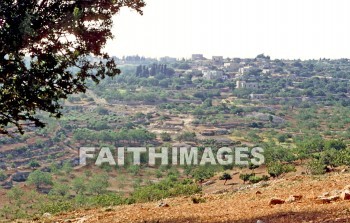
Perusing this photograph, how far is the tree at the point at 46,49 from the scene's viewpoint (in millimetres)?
6855

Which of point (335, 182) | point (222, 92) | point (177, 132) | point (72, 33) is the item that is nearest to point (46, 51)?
point (72, 33)

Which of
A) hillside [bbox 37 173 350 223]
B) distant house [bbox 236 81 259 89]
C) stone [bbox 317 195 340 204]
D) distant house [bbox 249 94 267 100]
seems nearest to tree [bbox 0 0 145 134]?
hillside [bbox 37 173 350 223]

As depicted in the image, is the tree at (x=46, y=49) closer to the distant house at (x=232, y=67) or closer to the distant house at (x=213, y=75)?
the distant house at (x=213, y=75)

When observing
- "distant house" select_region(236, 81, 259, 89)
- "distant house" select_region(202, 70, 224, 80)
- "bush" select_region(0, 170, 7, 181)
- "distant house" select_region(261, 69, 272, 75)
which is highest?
"distant house" select_region(261, 69, 272, 75)

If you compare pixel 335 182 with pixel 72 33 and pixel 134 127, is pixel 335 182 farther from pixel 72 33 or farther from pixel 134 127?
pixel 134 127

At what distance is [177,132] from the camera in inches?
2970

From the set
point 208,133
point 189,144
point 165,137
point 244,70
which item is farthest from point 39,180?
point 244,70

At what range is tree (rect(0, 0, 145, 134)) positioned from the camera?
6855 mm

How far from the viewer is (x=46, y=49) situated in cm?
771

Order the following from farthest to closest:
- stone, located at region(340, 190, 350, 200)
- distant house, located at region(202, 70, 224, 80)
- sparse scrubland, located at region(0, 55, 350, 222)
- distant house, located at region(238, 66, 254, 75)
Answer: distant house, located at region(238, 66, 254, 75) < distant house, located at region(202, 70, 224, 80) < sparse scrubland, located at region(0, 55, 350, 222) < stone, located at region(340, 190, 350, 200)

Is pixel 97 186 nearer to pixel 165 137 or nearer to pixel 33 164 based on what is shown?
pixel 33 164

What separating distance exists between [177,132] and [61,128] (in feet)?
64.3

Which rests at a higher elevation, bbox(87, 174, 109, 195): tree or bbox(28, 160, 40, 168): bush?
bbox(87, 174, 109, 195): tree

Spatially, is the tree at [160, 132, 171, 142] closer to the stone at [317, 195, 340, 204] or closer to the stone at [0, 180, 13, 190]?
the stone at [0, 180, 13, 190]
